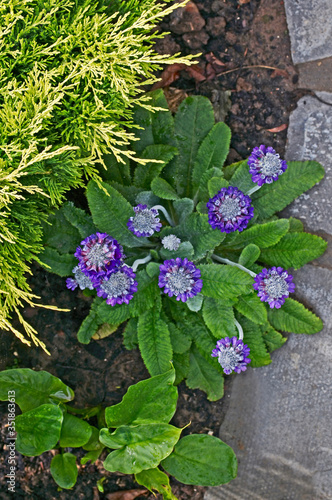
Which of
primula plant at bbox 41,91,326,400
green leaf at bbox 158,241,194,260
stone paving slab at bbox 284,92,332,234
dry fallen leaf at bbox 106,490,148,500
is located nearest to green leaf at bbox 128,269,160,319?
primula plant at bbox 41,91,326,400

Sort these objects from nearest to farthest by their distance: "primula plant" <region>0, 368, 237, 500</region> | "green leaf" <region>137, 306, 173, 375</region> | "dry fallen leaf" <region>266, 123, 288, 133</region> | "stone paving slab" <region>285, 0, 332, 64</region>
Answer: "primula plant" <region>0, 368, 237, 500</region> → "green leaf" <region>137, 306, 173, 375</region> → "stone paving slab" <region>285, 0, 332, 64</region> → "dry fallen leaf" <region>266, 123, 288, 133</region>

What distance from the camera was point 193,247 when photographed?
258cm

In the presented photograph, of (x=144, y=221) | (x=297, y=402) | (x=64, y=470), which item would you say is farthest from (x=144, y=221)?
(x=297, y=402)

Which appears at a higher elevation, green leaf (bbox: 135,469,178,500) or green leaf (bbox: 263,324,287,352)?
green leaf (bbox: 263,324,287,352)

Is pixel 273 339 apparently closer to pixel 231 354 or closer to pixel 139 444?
pixel 231 354

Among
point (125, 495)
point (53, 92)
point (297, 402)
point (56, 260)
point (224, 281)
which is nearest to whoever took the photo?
point (53, 92)

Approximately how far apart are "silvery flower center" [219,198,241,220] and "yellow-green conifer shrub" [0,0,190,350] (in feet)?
1.82

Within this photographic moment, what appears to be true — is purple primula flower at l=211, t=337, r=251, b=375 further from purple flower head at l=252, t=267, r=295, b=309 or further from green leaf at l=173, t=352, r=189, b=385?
green leaf at l=173, t=352, r=189, b=385

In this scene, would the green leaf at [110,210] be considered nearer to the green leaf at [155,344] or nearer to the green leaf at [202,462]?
the green leaf at [155,344]

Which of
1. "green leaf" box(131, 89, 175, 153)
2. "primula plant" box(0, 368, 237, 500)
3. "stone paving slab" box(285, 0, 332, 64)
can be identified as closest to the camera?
"primula plant" box(0, 368, 237, 500)

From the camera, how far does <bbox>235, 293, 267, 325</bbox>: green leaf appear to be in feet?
8.28

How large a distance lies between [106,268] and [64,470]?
1322 mm

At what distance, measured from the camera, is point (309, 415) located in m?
3.05

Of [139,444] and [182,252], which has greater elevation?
[182,252]
